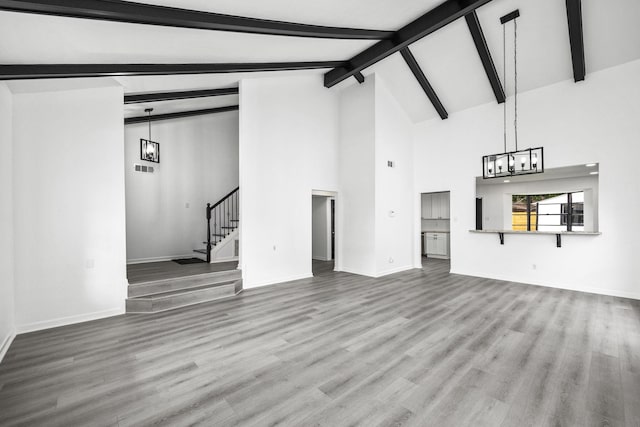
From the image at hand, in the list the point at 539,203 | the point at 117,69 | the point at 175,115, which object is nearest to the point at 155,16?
the point at 117,69

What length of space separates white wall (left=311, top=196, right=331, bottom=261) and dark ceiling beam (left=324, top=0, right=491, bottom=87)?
3931 millimetres

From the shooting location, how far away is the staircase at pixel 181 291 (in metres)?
4.23

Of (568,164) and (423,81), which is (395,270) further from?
(423,81)

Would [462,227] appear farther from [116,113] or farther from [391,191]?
[116,113]

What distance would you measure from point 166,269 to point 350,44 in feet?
18.8

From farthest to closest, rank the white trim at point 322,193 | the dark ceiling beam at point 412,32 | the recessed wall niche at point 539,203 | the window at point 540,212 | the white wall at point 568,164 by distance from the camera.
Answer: the window at point 540,212
the recessed wall niche at point 539,203
the white trim at point 322,193
the white wall at point 568,164
the dark ceiling beam at point 412,32

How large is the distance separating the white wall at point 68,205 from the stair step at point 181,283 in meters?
0.21

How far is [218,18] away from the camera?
124 inches

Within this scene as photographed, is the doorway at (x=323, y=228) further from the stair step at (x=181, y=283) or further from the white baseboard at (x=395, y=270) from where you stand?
the stair step at (x=181, y=283)

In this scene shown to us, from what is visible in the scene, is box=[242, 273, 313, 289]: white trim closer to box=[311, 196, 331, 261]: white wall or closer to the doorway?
the doorway

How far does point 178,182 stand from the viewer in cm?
760

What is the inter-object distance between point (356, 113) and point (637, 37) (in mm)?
4909

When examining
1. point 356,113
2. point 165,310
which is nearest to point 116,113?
point 165,310

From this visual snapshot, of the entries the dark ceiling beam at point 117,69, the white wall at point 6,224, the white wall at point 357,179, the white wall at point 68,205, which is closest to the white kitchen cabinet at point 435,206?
the white wall at point 357,179
